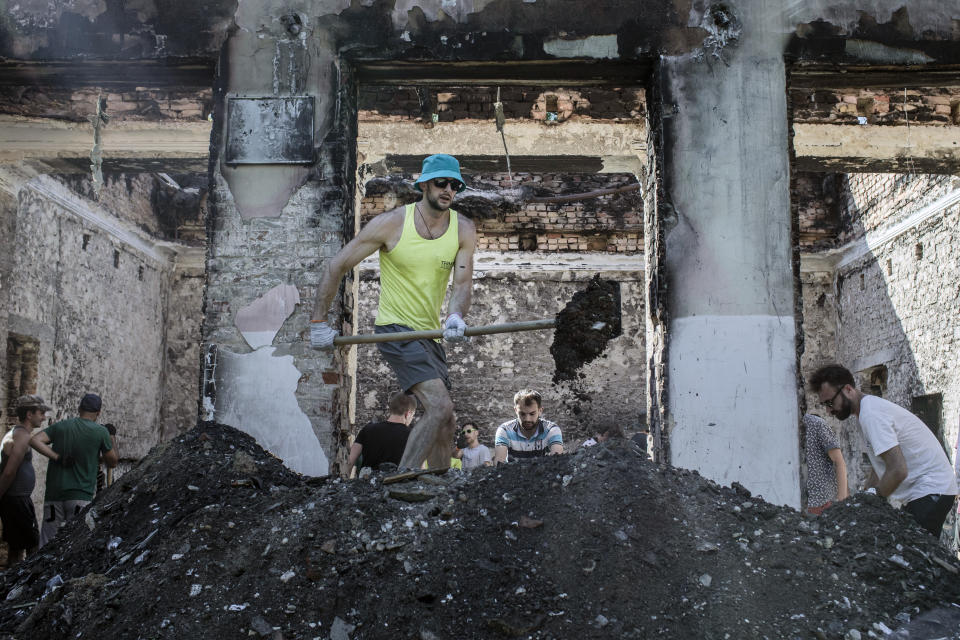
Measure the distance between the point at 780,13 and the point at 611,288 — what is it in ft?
8.02

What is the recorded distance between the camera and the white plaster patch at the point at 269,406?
17.9ft

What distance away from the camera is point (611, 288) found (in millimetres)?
4883

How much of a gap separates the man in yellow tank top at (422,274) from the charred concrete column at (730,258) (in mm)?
1474

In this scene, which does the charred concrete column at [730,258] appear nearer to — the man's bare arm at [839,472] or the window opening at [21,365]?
the man's bare arm at [839,472]

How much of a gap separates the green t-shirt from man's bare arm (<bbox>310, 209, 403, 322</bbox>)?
2651mm

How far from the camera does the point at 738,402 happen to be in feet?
17.7

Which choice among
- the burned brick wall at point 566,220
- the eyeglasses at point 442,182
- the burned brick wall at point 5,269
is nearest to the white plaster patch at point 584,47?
the eyeglasses at point 442,182

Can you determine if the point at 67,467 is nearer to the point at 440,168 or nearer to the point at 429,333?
the point at 429,333

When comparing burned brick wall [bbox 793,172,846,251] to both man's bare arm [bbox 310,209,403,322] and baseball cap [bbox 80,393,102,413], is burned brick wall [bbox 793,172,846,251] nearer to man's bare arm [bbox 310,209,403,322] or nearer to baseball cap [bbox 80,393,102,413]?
man's bare arm [bbox 310,209,403,322]

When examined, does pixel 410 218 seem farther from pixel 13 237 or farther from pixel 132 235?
pixel 132 235

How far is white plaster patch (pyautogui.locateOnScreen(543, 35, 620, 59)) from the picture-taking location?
5.80 metres

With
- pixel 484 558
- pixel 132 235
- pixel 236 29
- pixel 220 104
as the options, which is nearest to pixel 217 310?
pixel 220 104

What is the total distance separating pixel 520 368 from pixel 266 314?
533 cm

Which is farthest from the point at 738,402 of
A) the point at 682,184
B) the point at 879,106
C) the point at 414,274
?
the point at 879,106
